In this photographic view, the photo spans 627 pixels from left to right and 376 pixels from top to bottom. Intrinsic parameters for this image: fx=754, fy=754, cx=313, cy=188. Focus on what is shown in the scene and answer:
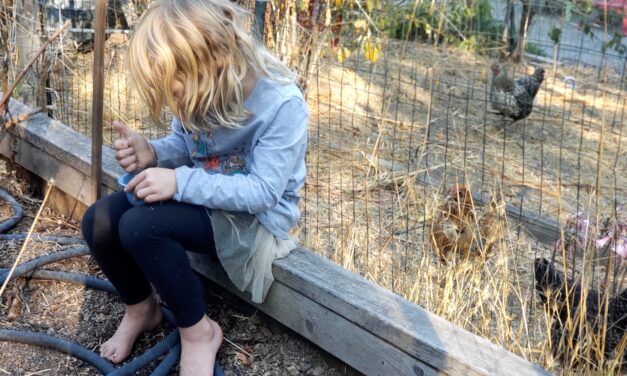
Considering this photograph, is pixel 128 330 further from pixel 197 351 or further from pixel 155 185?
pixel 155 185

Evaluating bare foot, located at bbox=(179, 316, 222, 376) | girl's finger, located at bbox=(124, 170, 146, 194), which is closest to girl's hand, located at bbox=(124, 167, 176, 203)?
girl's finger, located at bbox=(124, 170, 146, 194)

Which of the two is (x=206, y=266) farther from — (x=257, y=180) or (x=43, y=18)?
(x=43, y=18)

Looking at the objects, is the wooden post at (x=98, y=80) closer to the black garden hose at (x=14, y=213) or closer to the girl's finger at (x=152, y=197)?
the black garden hose at (x=14, y=213)

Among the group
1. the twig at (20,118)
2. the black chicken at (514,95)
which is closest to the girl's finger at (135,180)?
the twig at (20,118)

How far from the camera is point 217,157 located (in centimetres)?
211

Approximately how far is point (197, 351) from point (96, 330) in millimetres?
423

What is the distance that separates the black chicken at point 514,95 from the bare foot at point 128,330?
3.64 m

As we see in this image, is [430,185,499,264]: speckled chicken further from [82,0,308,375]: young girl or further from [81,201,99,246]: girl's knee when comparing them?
[81,201,99,246]: girl's knee

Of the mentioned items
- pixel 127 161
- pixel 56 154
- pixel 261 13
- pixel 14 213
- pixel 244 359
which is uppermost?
pixel 261 13

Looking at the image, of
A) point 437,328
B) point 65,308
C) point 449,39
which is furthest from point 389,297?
point 449,39

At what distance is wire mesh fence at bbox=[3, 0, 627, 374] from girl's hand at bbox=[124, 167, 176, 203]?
78 centimetres

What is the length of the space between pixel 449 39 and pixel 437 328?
19.0 feet

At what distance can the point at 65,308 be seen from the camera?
2.37m

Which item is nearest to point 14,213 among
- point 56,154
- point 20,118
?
point 56,154
